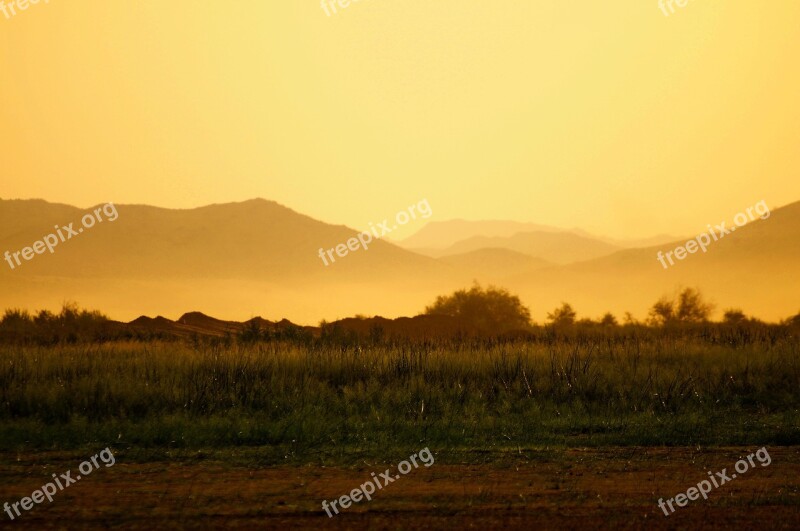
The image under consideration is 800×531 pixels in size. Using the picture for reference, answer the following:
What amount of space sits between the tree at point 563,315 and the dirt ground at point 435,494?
3827 centimetres

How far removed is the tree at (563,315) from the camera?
47.6m

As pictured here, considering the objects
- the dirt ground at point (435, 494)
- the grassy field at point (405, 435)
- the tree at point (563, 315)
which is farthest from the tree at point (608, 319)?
the dirt ground at point (435, 494)

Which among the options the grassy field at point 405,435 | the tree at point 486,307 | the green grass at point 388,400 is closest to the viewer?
the grassy field at point 405,435

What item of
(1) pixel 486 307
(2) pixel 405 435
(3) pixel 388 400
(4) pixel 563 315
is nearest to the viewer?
(2) pixel 405 435

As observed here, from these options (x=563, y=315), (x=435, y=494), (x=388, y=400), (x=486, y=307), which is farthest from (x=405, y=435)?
(x=563, y=315)

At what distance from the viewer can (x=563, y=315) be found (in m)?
48.2

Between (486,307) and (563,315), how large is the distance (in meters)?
6.06

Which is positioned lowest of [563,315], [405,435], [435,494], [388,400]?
[435,494]

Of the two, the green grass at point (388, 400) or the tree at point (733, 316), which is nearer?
the green grass at point (388, 400)

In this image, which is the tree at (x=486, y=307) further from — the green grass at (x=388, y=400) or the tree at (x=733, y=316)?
the green grass at (x=388, y=400)

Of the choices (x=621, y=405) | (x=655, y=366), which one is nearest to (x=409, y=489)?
(x=621, y=405)

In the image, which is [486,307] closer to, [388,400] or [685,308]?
[685,308]

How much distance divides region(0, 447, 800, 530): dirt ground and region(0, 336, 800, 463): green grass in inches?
38.3

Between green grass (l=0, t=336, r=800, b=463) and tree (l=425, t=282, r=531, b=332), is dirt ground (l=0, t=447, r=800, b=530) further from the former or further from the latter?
tree (l=425, t=282, r=531, b=332)
